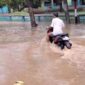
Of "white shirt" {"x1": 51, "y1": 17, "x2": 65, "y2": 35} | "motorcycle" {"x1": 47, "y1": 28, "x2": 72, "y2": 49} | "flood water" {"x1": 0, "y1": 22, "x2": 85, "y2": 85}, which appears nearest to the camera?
"flood water" {"x1": 0, "y1": 22, "x2": 85, "y2": 85}

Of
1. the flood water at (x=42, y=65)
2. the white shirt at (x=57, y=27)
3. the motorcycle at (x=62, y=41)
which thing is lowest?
the flood water at (x=42, y=65)

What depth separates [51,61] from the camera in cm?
1125

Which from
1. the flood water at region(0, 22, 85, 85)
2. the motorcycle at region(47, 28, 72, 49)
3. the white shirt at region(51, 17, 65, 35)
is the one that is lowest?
the flood water at region(0, 22, 85, 85)

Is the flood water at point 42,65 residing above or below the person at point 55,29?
below

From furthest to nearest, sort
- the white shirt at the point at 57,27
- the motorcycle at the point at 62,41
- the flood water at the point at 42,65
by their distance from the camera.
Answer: the white shirt at the point at 57,27, the motorcycle at the point at 62,41, the flood water at the point at 42,65

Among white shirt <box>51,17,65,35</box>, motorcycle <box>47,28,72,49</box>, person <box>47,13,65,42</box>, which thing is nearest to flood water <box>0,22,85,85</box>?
motorcycle <box>47,28,72,49</box>

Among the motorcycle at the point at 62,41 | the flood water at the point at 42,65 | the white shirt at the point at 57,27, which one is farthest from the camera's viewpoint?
the white shirt at the point at 57,27

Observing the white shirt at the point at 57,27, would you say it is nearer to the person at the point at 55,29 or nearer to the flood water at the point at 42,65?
the person at the point at 55,29

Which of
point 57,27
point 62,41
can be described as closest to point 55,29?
point 57,27

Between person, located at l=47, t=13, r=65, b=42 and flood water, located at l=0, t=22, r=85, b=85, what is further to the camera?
person, located at l=47, t=13, r=65, b=42

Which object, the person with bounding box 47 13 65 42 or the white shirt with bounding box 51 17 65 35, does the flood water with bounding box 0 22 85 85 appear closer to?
the person with bounding box 47 13 65 42

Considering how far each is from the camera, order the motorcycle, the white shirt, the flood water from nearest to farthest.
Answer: the flood water, the motorcycle, the white shirt

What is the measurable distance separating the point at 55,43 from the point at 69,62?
2.67m

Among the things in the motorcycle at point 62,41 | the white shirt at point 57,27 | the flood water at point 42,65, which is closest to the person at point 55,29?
the white shirt at point 57,27
